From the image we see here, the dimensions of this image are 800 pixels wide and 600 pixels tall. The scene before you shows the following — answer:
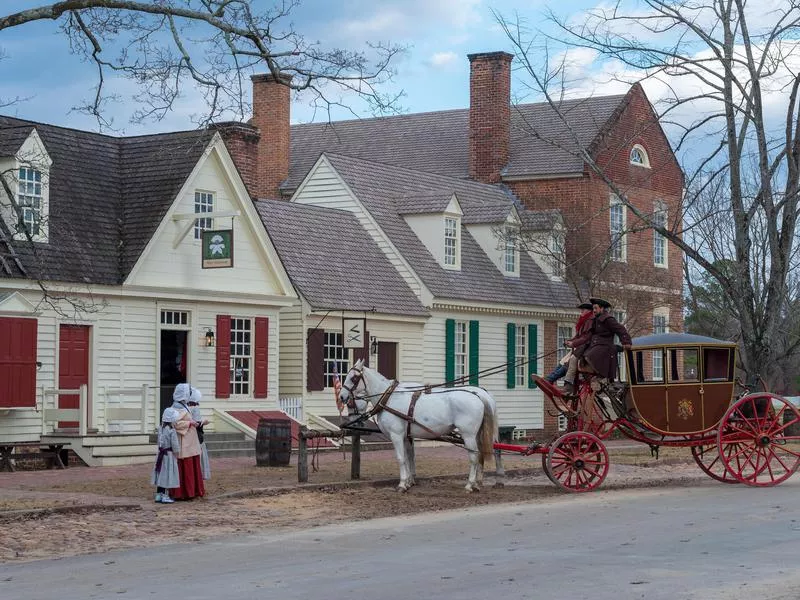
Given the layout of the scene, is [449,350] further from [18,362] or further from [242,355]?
[18,362]

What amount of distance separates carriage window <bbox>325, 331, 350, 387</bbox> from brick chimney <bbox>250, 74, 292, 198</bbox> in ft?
33.1

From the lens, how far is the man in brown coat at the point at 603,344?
19.5 m

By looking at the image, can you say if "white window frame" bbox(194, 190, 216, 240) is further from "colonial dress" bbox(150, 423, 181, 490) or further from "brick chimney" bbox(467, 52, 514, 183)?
"brick chimney" bbox(467, 52, 514, 183)

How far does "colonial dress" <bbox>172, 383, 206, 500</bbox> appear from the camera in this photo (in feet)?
59.1

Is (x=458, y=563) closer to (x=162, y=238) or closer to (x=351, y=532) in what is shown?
(x=351, y=532)

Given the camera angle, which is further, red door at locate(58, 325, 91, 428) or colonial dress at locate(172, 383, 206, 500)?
red door at locate(58, 325, 91, 428)

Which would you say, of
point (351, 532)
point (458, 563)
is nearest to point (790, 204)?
point (351, 532)

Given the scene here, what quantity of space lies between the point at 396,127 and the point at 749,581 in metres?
36.5

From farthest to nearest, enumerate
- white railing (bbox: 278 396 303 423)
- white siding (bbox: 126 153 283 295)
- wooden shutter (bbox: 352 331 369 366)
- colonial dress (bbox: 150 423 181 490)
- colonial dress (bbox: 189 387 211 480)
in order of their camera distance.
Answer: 1. wooden shutter (bbox: 352 331 369 366)
2. white railing (bbox: 278 396 303 423)
3. white siding (bbox: 126 153 283 295)
4. colonial dress (bbox: 189 387 211 480)
5. colonial dress (bbox: 150 423 181 490)

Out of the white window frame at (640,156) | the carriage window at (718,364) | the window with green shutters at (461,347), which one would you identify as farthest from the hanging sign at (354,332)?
the white window frame at (640,156)

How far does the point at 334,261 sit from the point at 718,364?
→ 1406cm

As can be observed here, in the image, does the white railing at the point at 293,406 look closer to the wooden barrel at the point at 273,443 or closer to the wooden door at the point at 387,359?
the wooden door at the point at 387,359

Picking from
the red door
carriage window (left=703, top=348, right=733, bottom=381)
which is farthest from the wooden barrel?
carriage window (left=703, top=348, right=733, bottom=381)

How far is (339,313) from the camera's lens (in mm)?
31203
